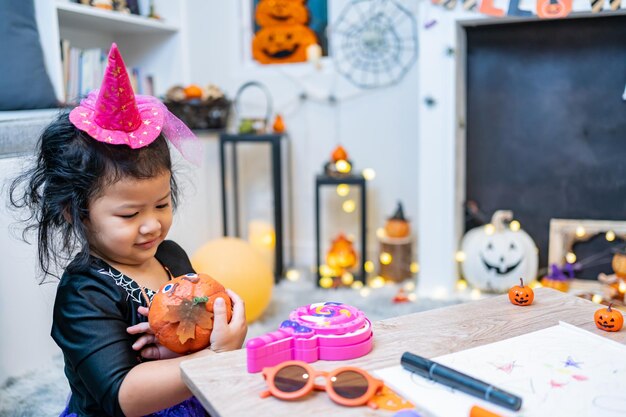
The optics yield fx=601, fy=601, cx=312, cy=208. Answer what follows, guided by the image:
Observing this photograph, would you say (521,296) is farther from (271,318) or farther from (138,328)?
(271,318)

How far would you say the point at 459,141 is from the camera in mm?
2412

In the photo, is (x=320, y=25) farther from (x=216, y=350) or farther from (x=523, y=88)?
(x=216, y=350)

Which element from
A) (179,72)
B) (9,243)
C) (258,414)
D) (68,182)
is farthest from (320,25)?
(258,414)

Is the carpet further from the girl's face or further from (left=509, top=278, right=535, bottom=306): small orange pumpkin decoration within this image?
(left=509, top=278, right=535, bottom=306): small orange pumpkin decoration

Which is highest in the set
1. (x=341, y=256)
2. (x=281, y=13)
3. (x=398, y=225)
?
(x=281, y=13)

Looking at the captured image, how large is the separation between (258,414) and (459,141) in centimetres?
197

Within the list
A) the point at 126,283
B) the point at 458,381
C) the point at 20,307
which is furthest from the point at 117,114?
the point at 20,307

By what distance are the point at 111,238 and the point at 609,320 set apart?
0.73m

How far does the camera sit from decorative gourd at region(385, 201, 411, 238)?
99.7 inches

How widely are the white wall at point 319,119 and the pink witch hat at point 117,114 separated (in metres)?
1.86

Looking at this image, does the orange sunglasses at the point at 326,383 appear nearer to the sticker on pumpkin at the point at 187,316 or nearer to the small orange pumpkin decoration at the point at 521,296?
the sticker on pumpkin at the point at 187,316

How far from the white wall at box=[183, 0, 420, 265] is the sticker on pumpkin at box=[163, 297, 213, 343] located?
6.54 feet

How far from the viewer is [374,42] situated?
2.64 meters

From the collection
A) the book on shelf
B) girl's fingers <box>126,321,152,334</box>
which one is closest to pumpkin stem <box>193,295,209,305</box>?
girl's fingers <box>126,321,152,334</box>
